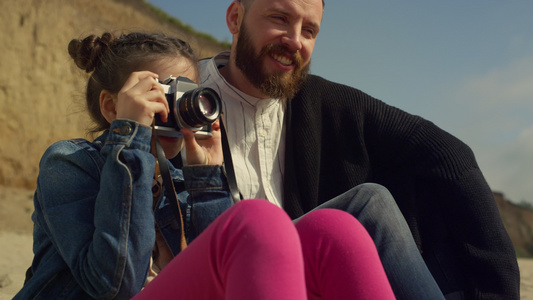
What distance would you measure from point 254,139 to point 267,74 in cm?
33

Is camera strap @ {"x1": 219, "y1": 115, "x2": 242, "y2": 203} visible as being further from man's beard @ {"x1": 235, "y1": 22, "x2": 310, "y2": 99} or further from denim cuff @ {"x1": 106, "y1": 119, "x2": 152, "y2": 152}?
man's beard @ {"x1": 235, "y1": 22, "x2": 310, "y2": 99}

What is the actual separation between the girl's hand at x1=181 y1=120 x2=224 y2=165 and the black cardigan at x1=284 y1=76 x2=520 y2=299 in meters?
0.53

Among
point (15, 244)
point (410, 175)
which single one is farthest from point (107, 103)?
point (15, 244)

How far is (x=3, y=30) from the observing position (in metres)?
9.38

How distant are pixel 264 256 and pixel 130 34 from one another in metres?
1.06

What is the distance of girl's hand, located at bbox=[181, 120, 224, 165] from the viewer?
164cm

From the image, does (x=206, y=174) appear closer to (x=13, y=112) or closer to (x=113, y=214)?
(x=113, y=214)

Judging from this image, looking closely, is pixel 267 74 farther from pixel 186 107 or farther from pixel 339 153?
pixel 186 107

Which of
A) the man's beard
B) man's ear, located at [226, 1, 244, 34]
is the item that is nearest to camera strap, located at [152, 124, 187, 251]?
the man's beard

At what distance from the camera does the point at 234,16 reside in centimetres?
285

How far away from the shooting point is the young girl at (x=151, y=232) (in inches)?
42.5

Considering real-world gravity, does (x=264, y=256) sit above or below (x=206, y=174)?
above

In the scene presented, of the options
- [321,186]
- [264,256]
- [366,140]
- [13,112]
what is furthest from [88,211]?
[13,112]

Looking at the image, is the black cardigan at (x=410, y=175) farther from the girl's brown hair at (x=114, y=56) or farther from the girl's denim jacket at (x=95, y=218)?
the girl's denim jacket at (x=95, y=218)
